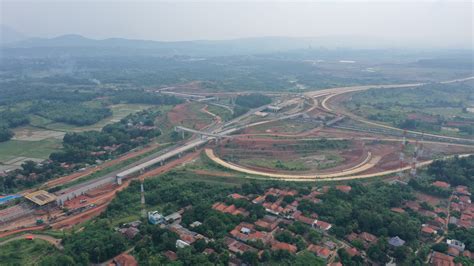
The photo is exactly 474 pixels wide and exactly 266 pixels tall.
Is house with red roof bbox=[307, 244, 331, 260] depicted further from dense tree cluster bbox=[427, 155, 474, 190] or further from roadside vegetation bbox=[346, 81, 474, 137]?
roadside vegetation bbox=[346, 81, 474, 137]

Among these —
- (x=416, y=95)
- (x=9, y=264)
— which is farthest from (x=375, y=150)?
(x=416, y=95)

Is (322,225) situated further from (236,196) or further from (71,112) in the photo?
(71,112)

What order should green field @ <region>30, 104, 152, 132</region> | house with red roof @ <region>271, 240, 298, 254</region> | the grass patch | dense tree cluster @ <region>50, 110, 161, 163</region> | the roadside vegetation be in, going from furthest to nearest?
green field @ <region>30, 104, 152, 132</region> → the roadside vegetation → dense tree cluster @ <region>50, 110, 161, 163</region> → the grass patch → house with red roof @ <region>271, 240, 298, 254</region>

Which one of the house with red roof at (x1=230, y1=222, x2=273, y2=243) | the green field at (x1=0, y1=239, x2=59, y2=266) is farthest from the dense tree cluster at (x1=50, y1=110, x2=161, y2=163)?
the house with red roof at (x1=230, y1=222, x2=273, y2=243)

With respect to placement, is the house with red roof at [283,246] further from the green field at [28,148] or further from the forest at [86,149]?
the green field at [28,148]

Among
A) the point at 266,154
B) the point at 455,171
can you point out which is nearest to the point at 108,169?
the point at 266,154

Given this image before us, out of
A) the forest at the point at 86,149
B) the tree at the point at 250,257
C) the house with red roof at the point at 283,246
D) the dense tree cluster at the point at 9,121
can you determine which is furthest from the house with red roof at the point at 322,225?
the dense tree cluster at the point at 9,121

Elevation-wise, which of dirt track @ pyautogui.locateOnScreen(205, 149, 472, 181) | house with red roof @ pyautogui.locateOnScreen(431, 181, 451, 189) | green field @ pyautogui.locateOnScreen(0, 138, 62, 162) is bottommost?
green field @ pyautogui.locateOnScreen(0, 138, 62, 162)
